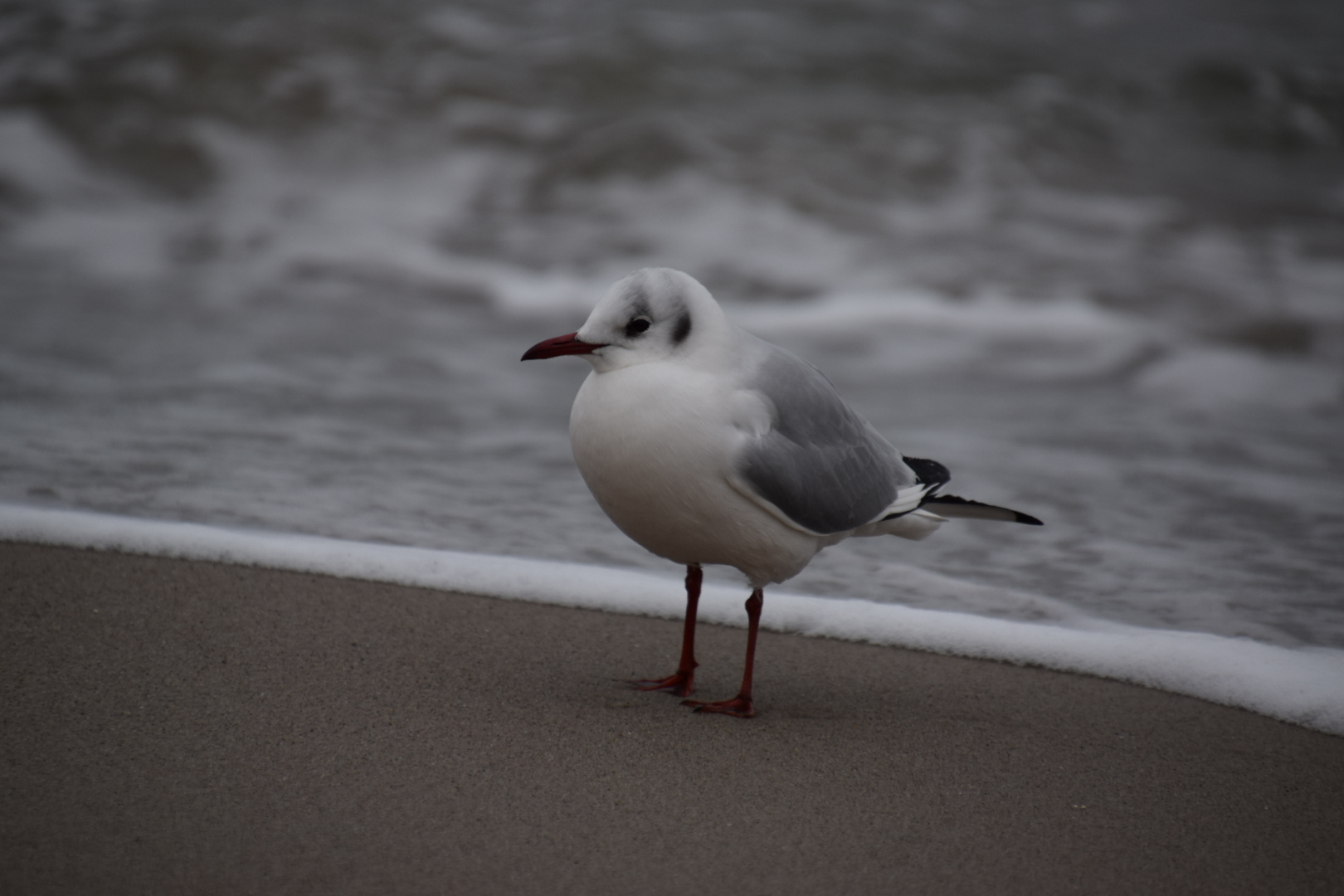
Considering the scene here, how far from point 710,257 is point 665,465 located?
674cm

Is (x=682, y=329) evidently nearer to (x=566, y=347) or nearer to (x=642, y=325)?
(x=642, y=325)

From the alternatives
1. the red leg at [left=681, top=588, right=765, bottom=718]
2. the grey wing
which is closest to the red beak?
the grey wing

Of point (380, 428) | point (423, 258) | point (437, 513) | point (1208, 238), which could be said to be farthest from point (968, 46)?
point (437, 513)

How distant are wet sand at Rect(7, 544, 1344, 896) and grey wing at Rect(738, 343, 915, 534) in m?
0.47

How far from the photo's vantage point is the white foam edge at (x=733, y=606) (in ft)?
10.8

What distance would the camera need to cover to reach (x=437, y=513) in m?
4.24

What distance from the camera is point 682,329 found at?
9.30ft

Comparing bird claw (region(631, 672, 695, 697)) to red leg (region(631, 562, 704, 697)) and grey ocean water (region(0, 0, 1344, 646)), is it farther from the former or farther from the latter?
grey ocean water (region(0, 0, 1344, 646))

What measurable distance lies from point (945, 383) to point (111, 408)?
4.17 m

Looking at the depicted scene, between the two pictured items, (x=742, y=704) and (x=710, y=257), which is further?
(x=710, y=257)

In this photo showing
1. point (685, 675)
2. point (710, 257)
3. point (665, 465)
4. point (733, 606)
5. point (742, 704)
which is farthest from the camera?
Answer: point (710, 257)

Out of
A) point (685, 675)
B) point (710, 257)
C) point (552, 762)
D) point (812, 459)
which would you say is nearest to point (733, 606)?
point (685, 675)

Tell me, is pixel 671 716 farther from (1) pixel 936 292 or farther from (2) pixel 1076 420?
(1) pixel 936 292

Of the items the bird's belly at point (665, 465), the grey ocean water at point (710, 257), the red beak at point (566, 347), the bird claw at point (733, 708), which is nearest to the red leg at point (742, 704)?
the bird claw at point (733, 708)
